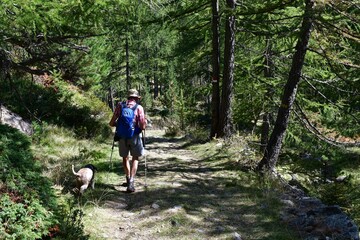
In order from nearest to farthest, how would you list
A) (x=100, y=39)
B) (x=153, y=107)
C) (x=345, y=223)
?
(x=345, y=223)
(x=100, y=39)
(x=153, y=107)

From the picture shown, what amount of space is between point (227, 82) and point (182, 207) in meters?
6.09

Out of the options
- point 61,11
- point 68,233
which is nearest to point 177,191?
point 68,233

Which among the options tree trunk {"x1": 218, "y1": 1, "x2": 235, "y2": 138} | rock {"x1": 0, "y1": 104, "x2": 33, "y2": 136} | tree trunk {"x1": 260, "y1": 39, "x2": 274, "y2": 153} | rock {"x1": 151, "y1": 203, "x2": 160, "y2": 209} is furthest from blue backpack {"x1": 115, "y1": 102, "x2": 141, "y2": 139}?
tree trunk {"x1": 260, "y1": 39, "x2": 274, "y2": 153}

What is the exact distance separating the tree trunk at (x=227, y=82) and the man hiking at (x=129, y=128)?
5038 millimetres

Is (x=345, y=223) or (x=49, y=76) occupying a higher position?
(x=49, y=76)

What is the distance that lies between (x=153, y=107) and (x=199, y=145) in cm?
4213

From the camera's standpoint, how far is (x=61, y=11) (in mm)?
6832

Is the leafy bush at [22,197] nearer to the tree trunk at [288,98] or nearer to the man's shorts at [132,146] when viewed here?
the man's shorts at [132,146]

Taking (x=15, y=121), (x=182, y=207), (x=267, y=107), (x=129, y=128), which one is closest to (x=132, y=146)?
(x=129, y=128)

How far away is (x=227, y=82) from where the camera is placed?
38.2ft

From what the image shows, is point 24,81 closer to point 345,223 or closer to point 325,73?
point 325,73

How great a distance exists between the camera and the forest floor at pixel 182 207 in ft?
18.4

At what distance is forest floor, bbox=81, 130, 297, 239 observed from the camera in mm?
5617

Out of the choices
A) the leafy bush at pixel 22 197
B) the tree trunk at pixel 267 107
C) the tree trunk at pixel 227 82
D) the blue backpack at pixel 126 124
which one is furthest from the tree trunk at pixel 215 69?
the leafy bush at pixel 22 197
